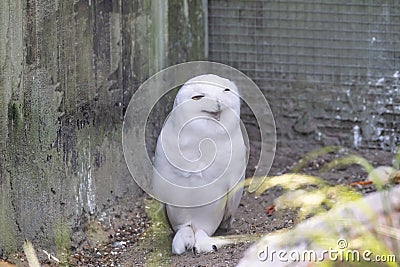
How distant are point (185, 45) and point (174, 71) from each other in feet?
1.03

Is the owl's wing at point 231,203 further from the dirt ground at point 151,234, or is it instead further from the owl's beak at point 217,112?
the owl's beak at point 217,112

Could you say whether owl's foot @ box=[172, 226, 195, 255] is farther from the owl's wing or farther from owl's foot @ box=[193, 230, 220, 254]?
the owl's wing

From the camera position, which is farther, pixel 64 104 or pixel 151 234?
pixel 151 234

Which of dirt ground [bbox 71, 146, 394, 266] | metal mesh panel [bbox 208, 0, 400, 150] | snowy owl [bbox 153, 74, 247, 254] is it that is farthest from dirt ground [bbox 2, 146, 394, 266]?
metal mesh panel [bbox 208, 0, 400, 150]

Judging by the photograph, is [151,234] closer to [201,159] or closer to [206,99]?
[201,159]

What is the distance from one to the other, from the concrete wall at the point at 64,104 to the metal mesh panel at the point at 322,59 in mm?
815

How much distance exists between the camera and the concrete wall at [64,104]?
11.9ft

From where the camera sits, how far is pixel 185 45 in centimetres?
536

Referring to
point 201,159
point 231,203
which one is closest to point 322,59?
point 231,203

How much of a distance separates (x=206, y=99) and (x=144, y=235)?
0.83 metres

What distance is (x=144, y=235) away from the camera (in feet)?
14.3

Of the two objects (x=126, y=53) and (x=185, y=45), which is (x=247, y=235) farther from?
(x=185, y=45)

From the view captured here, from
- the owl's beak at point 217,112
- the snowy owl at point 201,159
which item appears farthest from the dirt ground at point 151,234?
the owl's beak at point 217,112

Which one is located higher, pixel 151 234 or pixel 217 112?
pixel 217 112
